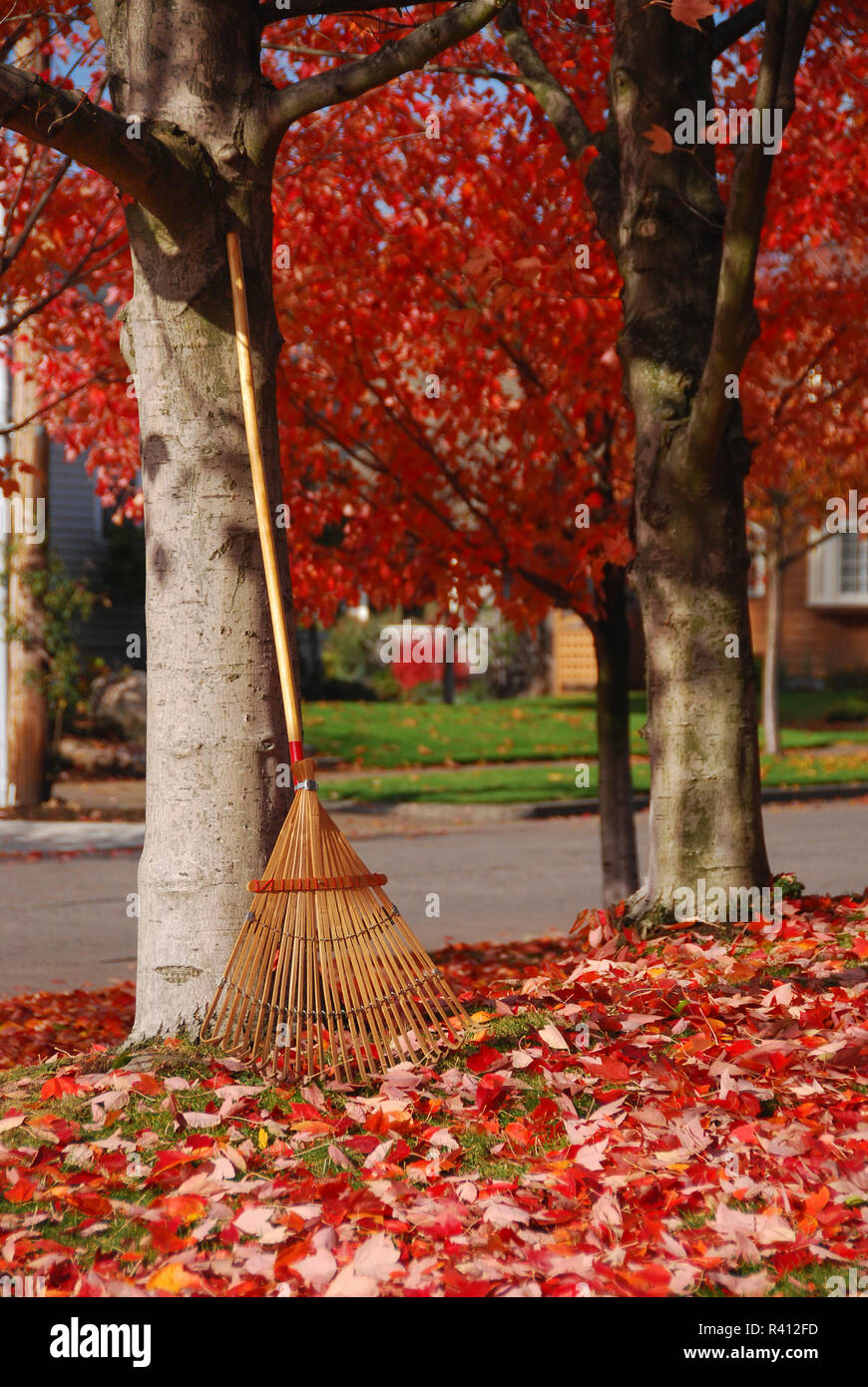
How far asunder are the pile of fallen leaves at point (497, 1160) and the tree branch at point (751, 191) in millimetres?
2411

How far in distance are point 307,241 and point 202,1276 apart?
6.60m

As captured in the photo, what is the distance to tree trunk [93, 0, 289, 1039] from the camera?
4305mm

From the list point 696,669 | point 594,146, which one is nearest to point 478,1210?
point 696,669

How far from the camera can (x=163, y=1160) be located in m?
3.51

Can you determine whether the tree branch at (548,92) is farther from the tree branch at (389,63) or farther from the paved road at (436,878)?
the paved road at (436,878)

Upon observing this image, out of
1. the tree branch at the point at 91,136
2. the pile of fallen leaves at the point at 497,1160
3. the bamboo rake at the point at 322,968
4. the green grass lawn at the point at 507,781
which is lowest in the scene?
the pile of fallen leaves at the point at 497,1160

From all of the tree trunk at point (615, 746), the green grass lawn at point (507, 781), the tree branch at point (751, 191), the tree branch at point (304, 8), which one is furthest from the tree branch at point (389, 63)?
the green grass lawn at point (507, 781)

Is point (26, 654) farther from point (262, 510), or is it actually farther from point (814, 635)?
point (814, 635)

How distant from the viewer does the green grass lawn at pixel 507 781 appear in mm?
14930

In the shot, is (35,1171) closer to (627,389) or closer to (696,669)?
(696,669)

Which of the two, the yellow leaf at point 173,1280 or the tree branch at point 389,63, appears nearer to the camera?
the yellow leaf at point 173,1280

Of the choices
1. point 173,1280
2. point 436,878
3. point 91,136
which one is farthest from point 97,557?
point 173,1280

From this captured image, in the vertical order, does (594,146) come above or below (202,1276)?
above

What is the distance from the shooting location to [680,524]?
566 centimetres
